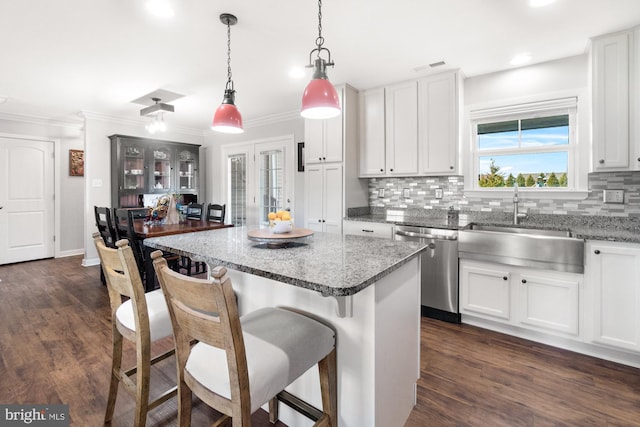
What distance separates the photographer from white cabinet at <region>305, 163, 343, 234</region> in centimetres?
368

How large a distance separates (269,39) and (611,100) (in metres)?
2.72

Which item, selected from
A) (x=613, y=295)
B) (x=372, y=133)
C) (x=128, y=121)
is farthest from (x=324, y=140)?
(x=128, y=121)

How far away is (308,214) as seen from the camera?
397 cm

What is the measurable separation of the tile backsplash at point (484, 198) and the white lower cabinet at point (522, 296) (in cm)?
83

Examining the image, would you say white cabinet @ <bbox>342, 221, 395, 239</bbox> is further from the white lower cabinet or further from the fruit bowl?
the fruit bowl

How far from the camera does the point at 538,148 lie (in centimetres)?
307

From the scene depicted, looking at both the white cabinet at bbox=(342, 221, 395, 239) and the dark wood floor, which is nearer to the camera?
the dark wood floor

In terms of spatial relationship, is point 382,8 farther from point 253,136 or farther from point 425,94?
point 253,136

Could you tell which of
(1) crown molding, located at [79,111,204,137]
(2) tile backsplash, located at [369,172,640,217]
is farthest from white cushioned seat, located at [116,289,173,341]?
(1) crown molding, located at [79,111,204,137]

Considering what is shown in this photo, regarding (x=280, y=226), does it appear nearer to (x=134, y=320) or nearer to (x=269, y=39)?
(x=134, y=320)

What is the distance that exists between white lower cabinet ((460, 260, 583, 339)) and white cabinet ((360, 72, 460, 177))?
1.10 m

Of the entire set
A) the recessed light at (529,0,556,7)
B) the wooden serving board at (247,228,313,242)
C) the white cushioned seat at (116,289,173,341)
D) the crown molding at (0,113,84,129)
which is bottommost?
the white cushioned seat at (116,289,173,341)

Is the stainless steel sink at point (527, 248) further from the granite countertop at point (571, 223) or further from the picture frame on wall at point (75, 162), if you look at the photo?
the picture frame on wall at point (75, 162)

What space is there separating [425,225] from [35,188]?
6.17 meters
